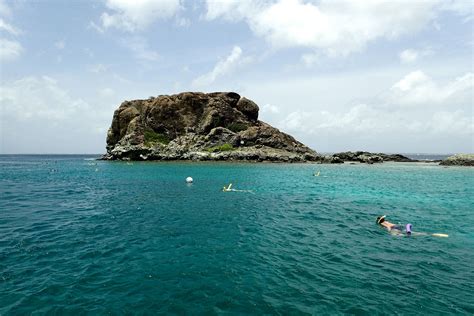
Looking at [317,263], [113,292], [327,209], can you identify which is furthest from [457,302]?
[327,209]

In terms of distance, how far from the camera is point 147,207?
102ft

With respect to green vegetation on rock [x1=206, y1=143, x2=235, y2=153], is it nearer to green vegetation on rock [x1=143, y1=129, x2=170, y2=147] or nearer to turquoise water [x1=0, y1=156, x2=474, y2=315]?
green vegetation on rock [x1=143, y1=129, x2=170, y2=147]

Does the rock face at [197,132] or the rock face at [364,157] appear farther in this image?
the rock face at [364,157]

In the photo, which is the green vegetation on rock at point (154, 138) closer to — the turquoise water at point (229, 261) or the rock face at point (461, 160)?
the turquoise water at point (229, 261)

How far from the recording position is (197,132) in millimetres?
145750

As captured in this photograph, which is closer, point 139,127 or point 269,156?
point 269,156

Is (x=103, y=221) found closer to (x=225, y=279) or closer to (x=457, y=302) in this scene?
(x=225, y=279)

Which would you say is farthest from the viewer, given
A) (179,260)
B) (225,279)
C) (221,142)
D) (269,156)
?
(221,142)

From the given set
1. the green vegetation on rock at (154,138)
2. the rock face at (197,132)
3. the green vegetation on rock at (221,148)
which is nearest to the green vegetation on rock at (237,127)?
the rock face at (197,132)

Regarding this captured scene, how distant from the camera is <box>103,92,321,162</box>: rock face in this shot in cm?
12900

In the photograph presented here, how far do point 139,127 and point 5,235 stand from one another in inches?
4952

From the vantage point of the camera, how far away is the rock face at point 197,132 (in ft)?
423

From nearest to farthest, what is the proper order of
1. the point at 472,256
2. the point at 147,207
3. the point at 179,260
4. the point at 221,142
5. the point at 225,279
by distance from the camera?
the point at 225,279
the point at 179,260
the point at 472,256
the point at 147,207
the point at 221,142

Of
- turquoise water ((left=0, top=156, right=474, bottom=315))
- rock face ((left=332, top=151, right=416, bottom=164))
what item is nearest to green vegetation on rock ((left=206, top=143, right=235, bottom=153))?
rock face ((left=332, top=151, right=416, bottom=164))
